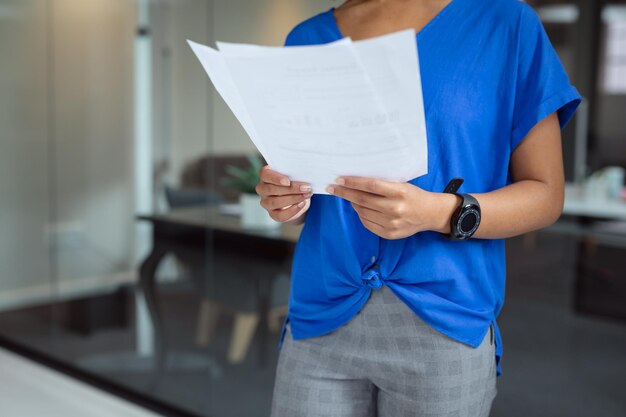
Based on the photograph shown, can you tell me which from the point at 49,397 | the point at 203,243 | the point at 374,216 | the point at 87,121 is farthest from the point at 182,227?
the point at 374,216

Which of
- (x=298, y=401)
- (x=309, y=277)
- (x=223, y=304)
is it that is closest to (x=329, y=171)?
(x=309, y=277)

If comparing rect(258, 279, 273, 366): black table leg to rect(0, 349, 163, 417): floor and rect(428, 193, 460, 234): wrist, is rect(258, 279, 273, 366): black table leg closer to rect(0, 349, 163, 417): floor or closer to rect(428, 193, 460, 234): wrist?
rect(0, 349, 163, 417): floor

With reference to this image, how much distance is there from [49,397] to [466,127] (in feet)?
8.08

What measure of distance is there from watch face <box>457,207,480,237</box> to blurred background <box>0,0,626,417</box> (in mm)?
866

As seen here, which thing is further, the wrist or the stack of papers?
the wrist

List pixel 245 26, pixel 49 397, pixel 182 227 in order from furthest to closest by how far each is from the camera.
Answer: pixel 49 397 → pixel 182 227 → pixel 245 26

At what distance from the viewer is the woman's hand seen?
0.93m

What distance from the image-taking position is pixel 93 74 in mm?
2914

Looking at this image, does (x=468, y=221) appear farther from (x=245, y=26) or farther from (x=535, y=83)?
(x=245, y=26)

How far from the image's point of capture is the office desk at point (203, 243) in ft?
7.43

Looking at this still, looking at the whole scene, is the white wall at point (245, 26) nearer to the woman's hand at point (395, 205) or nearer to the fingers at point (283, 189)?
the fingers at point (283, 189)

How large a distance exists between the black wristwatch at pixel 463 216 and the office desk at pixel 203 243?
1.17 metres

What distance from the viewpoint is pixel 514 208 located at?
1.04 m

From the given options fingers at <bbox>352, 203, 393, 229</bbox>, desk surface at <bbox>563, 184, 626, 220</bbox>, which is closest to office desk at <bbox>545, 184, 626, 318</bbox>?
desk surface at <bbox>563, 184, 626, 220</bbox>
